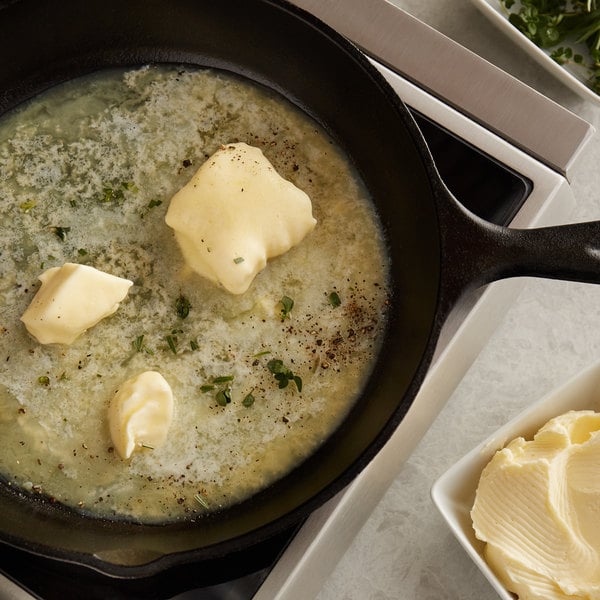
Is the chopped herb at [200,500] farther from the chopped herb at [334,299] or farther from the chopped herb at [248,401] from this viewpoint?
the chopped herb at [334,299]

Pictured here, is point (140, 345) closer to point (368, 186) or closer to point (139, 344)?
point (139, 344)

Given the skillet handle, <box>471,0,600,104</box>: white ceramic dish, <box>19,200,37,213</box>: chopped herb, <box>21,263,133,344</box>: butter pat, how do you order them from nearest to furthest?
1. the skillet handle
2. <box>21,263,133,344</box>: butter pat
3. <box>19,200,37,213</box>: chopped herb
4. <box>471,0,600,104</box>: white ceramic dish

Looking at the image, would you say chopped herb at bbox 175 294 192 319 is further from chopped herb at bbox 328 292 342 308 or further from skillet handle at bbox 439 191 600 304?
skillet handle at bbox 439 191 600 304

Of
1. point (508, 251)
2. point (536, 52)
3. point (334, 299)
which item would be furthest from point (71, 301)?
point (536, 52)

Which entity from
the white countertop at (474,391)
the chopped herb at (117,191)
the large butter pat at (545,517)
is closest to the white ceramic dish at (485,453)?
the large butter pat at (545,517)

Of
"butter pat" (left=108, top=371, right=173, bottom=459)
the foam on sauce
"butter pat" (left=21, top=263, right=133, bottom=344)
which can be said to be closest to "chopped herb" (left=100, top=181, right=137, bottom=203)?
the foam on sauce
